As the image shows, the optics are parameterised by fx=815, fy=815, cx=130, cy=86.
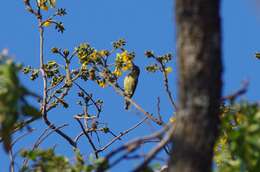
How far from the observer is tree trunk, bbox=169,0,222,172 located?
3.05m

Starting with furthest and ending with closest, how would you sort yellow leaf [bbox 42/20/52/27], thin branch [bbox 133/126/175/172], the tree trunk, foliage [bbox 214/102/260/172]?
yellow leaf [bbox 42/20/52/27] → foliage [bbox 214/102/260/172] → thin branch [bbox 133/126/175/172] → the tree trunk

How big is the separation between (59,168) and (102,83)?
14.8 ft

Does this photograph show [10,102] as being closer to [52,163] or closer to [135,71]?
[52,163]

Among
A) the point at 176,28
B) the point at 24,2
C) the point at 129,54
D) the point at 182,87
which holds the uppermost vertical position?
the point at 24,2

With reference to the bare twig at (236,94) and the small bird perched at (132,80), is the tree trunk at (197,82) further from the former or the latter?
the small bird perched at (132,80)

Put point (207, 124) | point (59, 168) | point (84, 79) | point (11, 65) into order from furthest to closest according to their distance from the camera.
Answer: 1. point (84, 79)
2. point (59, 168)
3. point (11, 65)
4. point (207, 124)

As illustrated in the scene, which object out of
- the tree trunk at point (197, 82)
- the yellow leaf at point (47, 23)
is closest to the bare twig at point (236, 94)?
the tree trunk at point (197, 82)

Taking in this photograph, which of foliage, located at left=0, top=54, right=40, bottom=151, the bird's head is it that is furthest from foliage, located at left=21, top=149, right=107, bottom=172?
the bird's head

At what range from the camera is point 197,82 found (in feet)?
10.1

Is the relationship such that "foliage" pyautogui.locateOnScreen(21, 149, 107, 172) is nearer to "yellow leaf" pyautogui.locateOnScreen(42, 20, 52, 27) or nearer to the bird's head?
"yellow leaf" pyautogui.locateOnScreen(42, 20, 52, 27)

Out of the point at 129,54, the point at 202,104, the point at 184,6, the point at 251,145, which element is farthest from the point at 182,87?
the point at 129,54

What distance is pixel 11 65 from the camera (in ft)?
11.9

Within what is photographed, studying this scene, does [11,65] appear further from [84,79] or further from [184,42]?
[84,79]

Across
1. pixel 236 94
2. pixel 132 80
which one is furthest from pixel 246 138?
pixel 132 80
